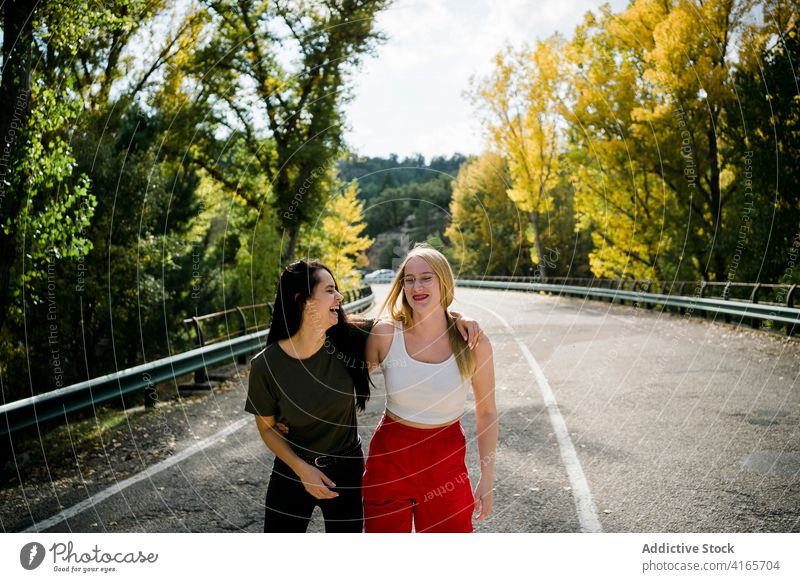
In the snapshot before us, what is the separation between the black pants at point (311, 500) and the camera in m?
2.94

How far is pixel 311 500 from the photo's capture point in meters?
2.98

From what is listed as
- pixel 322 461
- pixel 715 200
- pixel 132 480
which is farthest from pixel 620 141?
pixel 322 461

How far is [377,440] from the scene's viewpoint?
2.89 metres

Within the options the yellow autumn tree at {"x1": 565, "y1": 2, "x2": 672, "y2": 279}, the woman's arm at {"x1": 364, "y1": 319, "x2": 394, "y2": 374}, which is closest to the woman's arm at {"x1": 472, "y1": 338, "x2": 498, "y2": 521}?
the woman's arm at {"x1": 364, "y1": 319, "x2": 394, "y2": 374}

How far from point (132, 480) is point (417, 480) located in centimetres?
364

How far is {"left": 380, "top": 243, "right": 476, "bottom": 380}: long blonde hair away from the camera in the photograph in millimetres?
2855

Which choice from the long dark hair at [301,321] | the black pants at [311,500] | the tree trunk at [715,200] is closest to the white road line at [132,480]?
the black pants at [311,500]

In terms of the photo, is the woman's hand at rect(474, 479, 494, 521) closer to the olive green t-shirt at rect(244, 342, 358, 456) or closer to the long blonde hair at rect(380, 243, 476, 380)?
the long blonde hair at rect(380, 243, 476, 380)

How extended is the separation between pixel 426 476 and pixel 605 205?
884 inches

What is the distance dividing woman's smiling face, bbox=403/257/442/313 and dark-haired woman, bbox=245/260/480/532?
0.23 m

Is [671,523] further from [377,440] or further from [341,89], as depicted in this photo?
[341,89]

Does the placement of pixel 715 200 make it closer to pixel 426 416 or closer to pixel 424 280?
pixel 424 280

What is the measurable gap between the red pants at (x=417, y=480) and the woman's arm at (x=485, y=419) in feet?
0.22

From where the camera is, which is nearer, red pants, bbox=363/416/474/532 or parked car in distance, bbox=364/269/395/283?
red pants, bbox=363/416/474/532
